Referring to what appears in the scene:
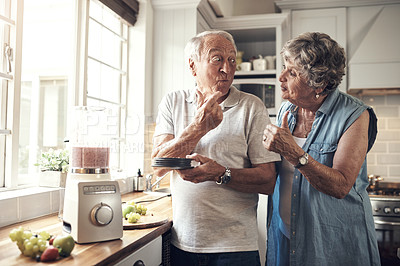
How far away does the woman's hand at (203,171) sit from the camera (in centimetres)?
123

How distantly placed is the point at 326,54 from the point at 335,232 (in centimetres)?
69

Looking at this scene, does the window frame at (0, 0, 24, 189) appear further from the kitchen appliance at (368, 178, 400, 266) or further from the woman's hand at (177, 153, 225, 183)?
the kitchen appliance at (368, 178, 400, 266)

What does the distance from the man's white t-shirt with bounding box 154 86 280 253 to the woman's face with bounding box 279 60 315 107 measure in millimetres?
192

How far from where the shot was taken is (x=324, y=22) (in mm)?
3195

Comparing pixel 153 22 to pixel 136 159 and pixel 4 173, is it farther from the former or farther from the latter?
pixel 4 173

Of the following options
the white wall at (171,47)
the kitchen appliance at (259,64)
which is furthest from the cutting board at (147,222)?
the kitchen appliance at (259,64)

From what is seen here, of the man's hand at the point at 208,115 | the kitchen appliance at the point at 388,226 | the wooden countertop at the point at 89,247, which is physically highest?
the man's hand at the point at 208,115

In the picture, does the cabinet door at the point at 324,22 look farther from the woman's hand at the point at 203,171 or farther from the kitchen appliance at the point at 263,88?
the woman's hand at the point at 203,171

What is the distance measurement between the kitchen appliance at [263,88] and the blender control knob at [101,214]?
7.25ft

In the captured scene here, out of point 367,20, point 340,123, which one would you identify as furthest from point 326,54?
point 367,20

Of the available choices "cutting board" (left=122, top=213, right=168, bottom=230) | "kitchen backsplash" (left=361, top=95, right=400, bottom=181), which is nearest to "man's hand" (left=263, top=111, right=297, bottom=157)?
"cutting board" (left=122, top=213, right=168, bottom=230)

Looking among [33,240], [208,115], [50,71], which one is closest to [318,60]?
[208,115]

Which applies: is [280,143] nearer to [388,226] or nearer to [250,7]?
[388,226]

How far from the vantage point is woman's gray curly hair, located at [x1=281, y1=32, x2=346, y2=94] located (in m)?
1.42
